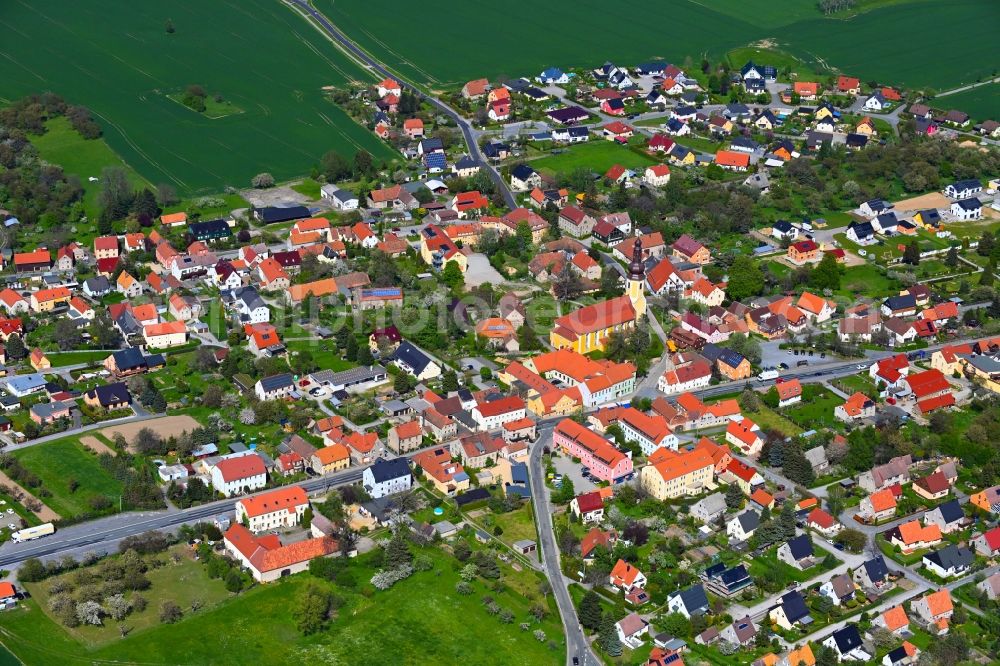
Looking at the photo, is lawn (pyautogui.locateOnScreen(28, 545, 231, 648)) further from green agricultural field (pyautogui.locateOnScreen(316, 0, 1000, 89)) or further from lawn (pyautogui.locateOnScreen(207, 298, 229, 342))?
green agricultural field (pyautogui.locateOnScreen(316, 0, 1000, 89))

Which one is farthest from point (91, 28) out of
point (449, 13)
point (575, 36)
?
point (575, 36)

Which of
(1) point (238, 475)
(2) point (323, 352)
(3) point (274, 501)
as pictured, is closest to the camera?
(3) point (274, 501)

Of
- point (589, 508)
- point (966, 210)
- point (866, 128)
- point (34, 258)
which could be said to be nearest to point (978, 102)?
point (866, 128)

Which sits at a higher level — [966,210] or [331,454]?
[966,210]

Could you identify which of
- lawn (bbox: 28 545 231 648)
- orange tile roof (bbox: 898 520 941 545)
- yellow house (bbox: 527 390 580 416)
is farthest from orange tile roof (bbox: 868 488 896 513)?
lawn (bbox: 28 545 231 648)

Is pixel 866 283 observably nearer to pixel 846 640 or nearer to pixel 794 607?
pixel 794 607

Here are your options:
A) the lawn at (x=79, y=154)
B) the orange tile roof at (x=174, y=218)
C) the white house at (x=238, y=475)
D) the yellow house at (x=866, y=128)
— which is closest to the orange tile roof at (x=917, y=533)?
the white house at (x=238, y=475)
